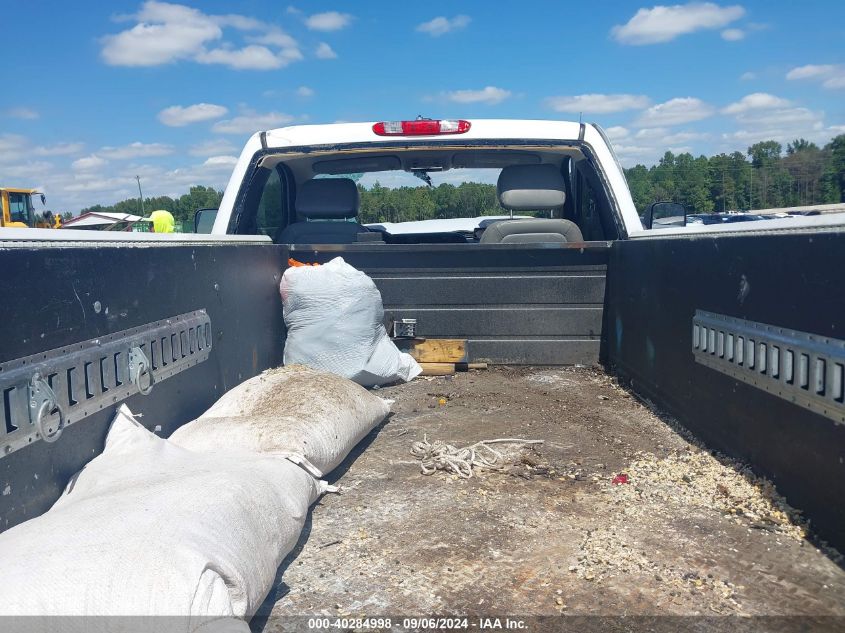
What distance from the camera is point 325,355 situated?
396cm

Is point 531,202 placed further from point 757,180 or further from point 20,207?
point 757,180

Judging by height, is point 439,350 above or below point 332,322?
below

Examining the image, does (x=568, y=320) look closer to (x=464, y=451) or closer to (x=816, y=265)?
(x=464, y=451)

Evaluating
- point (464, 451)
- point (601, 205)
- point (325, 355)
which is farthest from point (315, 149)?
point (464, 451)

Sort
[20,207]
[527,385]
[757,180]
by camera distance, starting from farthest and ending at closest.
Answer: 1. [757,180]
2. [20,207]
3. [527,385]

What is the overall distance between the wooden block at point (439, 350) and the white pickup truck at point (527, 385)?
0.05ft

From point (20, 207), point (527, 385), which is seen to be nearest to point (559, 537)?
point (527, 385)

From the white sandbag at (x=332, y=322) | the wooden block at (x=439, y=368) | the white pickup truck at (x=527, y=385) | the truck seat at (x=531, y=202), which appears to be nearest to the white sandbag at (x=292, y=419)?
the white pickup truck at (x=527, y=385)

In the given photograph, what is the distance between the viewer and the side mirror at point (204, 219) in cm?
458

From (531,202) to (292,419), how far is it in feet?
7.38

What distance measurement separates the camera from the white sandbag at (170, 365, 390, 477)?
7.99 feet

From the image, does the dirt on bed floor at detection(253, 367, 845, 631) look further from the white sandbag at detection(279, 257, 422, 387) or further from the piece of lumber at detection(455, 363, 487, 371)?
the piece of lumber at detection(455, 363, 487, 371)

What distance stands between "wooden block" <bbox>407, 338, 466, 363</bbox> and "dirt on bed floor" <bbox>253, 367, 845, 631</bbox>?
1.07 m

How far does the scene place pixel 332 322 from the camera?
13.0ft
